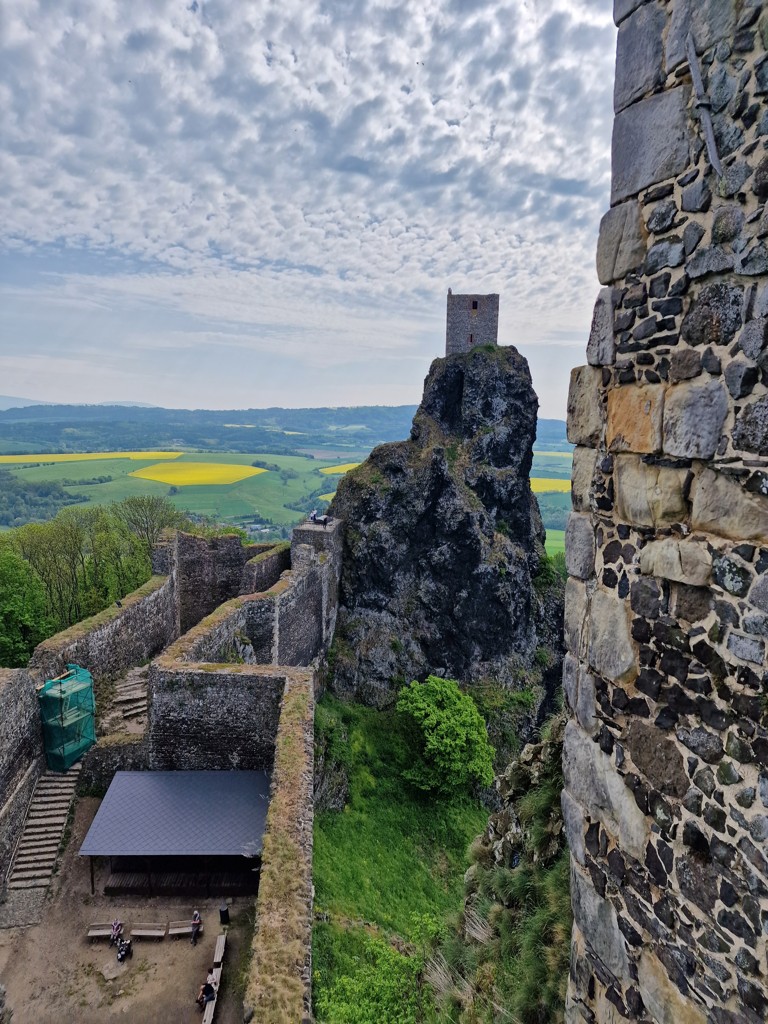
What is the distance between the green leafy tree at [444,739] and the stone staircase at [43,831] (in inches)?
562

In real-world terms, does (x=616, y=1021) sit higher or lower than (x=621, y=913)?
lower

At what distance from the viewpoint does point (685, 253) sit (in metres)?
3.33

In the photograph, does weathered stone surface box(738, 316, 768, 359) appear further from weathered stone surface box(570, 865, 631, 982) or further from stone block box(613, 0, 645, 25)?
weathered stone surface box(570, 865, 631, 982)

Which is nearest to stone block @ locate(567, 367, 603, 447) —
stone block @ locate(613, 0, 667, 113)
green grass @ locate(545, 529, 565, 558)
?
stone block @ locate(613, 0, 667, 113)

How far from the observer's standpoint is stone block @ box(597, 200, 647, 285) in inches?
142

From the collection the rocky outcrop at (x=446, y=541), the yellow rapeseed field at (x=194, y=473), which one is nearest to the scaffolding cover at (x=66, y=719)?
the rocky outcrop at (x=446, y=541)

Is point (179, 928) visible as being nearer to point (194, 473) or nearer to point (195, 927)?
point (195, 927)

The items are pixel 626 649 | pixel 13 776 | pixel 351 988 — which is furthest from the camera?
pixel 13 776

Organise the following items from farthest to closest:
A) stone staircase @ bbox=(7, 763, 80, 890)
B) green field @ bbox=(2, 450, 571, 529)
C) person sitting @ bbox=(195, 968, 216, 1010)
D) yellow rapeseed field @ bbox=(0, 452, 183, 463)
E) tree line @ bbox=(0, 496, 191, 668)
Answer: yellow rapeseed field @ bbox=(0, 452, 183, 463)
green field @ bbox=(2, 450, 571, 529)
tree line @ bbox=(0, 496, 191, 668)
stone staircase @ bbox=(7, 763, 80, 890)
person sitting @ bbox=(195, 968, 216, 1010)

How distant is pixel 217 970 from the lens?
9938 millimetres

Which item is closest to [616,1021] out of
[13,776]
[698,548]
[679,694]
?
[679,694]

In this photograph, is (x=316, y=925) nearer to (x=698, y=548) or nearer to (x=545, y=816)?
(x=545, y=816)

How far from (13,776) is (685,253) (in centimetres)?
1528

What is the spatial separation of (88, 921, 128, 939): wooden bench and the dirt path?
11 cm
